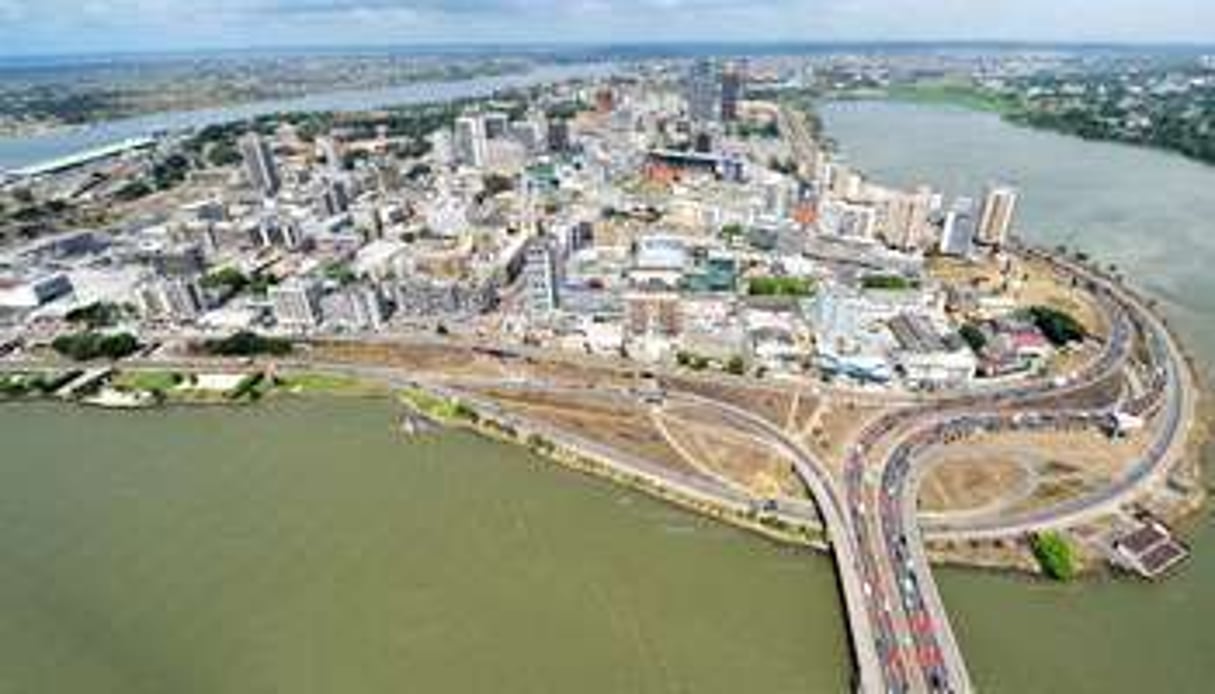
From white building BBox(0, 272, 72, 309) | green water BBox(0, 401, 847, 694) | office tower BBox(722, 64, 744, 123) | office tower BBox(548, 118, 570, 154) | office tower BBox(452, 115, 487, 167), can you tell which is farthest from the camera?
office tower BBox(722, 64, 744, 123)

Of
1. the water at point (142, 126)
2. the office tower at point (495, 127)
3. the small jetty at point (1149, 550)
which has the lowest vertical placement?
the water at point (142, 126)

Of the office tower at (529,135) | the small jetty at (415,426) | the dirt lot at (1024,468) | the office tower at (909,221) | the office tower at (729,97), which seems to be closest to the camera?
the dirt lot at (1024,468)

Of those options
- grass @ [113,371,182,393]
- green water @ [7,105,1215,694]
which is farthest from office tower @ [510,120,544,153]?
green water @ [7,105,1215,694]

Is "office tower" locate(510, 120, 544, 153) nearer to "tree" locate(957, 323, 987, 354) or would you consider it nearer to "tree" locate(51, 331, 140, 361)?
"tree" locate(51, 331, 140, 361)

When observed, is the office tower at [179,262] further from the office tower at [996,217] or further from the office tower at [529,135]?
Answer: the office tower at [996,217]

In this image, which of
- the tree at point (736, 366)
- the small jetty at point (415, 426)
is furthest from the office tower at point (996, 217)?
the small jetty at point (415, 426)

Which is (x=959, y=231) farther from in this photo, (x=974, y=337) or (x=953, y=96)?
(x=953, y=96)
